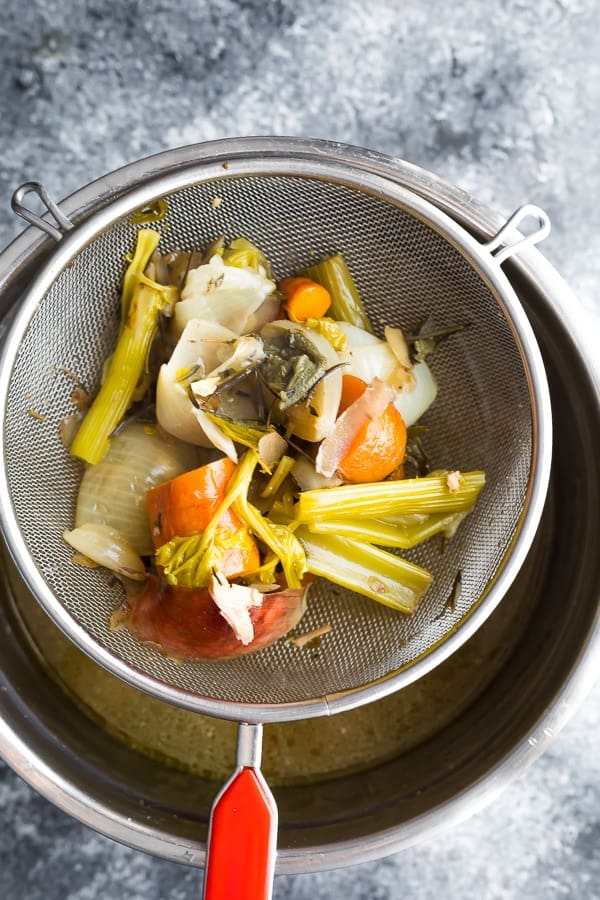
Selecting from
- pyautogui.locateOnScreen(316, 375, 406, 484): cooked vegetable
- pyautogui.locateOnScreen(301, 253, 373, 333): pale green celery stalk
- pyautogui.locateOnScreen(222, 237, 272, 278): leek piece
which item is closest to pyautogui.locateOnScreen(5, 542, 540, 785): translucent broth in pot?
pyautogui.locateOnScreen(316, 375, 406, 484): cooked vegetable

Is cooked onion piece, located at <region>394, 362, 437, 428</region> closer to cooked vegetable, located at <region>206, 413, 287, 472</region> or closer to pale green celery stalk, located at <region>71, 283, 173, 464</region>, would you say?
cooked vegetable, located at <region>206, 413, 287, 472</region>

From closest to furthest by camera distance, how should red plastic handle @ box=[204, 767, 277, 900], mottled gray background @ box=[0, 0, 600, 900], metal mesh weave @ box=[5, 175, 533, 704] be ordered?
red plastic handle @ box=[204, 767, 277, 900], metal mesh weave @ box=[5, 175, 533, 704], mottled gray background @ box=[0, 0, 600, 900]

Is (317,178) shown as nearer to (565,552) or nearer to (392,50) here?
(392,50)

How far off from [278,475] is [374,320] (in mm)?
284

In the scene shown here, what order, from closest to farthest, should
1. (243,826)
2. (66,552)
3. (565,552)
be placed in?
1. (243,826)
2. (66,552)
3. (565,552)

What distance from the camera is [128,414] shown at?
1.14 metres

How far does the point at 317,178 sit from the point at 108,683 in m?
0.78

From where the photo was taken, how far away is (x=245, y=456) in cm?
105

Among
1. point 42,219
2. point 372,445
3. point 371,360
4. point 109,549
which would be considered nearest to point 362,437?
point 372,445

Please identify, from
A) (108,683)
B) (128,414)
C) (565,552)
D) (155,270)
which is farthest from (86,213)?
(565,552)

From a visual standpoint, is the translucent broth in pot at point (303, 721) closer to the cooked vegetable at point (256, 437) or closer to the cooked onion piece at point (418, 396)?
the cooked onion piece at point (418, 396)

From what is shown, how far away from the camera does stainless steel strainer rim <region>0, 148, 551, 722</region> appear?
1013 millimetres

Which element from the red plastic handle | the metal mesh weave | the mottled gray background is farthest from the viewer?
the mottled gray background

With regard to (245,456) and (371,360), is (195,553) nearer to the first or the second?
(245,456)
